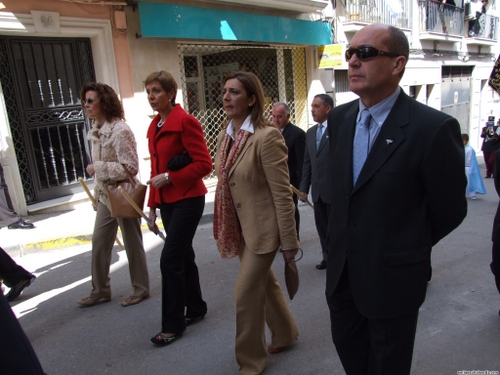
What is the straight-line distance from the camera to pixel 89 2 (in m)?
7.36

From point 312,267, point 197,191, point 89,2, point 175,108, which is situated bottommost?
point 312,267

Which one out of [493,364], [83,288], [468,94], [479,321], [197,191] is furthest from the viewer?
[468,94]

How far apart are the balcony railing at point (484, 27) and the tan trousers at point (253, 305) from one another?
21626 millimetres

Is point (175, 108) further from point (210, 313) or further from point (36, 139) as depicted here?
point (36, 139)

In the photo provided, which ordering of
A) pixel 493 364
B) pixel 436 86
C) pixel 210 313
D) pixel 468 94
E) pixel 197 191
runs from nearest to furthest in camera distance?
pixel 493 364 → pixel 197 191 → pixel 210 313 → pixel 436 86 → pixel 468 94

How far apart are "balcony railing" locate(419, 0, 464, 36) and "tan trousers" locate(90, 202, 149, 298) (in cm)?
1617

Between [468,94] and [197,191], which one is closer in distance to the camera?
[197,191]

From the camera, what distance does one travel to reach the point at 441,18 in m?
17.8

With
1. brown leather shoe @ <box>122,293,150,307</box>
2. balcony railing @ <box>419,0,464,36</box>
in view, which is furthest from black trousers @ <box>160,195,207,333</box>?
balcony railing @ <box>419,0,464,36</box>

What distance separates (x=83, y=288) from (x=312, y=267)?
98.4 inches

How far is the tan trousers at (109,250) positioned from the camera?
3.88 meters

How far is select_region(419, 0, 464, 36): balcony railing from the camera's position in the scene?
1678cm

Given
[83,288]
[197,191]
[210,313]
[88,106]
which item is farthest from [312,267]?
[88,106]

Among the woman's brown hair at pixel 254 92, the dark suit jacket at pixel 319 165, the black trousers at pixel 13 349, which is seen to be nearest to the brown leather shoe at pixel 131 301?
the dark suit jacket at pixel 319 165
